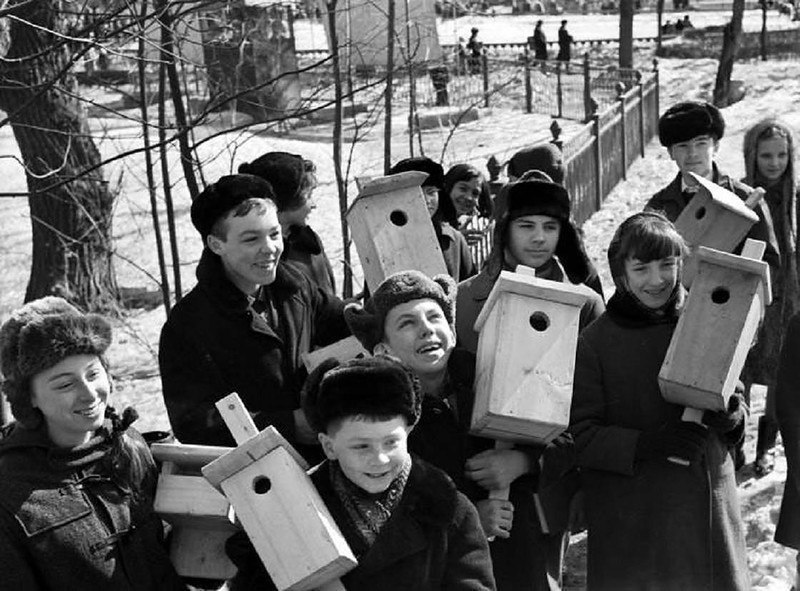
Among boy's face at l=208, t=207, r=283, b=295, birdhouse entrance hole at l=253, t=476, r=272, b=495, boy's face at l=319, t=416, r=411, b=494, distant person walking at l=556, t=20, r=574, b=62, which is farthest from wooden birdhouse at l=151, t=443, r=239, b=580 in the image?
distant person walking at l=556, t=20, r=574, b=62

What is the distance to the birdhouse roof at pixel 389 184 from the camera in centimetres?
431

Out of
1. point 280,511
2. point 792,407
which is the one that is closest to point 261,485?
point 280,511

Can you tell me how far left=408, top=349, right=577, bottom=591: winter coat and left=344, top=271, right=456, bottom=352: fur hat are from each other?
Result: 0.62 feet

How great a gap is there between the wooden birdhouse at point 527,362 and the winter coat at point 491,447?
77 mm

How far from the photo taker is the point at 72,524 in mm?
3225

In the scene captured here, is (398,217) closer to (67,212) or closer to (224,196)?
(224,196)

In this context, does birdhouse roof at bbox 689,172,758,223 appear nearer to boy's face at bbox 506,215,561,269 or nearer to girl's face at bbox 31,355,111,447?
boy's face at bbox 506,215,561,269

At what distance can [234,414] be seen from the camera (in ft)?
10.3

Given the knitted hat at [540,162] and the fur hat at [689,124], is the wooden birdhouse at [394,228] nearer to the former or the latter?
the knitted hat at [540,162]

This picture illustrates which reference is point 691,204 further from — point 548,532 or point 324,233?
point 324,233

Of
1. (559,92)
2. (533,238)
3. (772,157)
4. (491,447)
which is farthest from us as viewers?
(559,92)

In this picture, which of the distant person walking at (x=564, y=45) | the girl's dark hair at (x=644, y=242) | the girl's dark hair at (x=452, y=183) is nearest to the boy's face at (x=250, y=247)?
the girl's dark hair at (x=644, y=242)

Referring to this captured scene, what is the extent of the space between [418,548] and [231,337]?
112cm

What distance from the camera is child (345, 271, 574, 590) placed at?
358 centimetres
